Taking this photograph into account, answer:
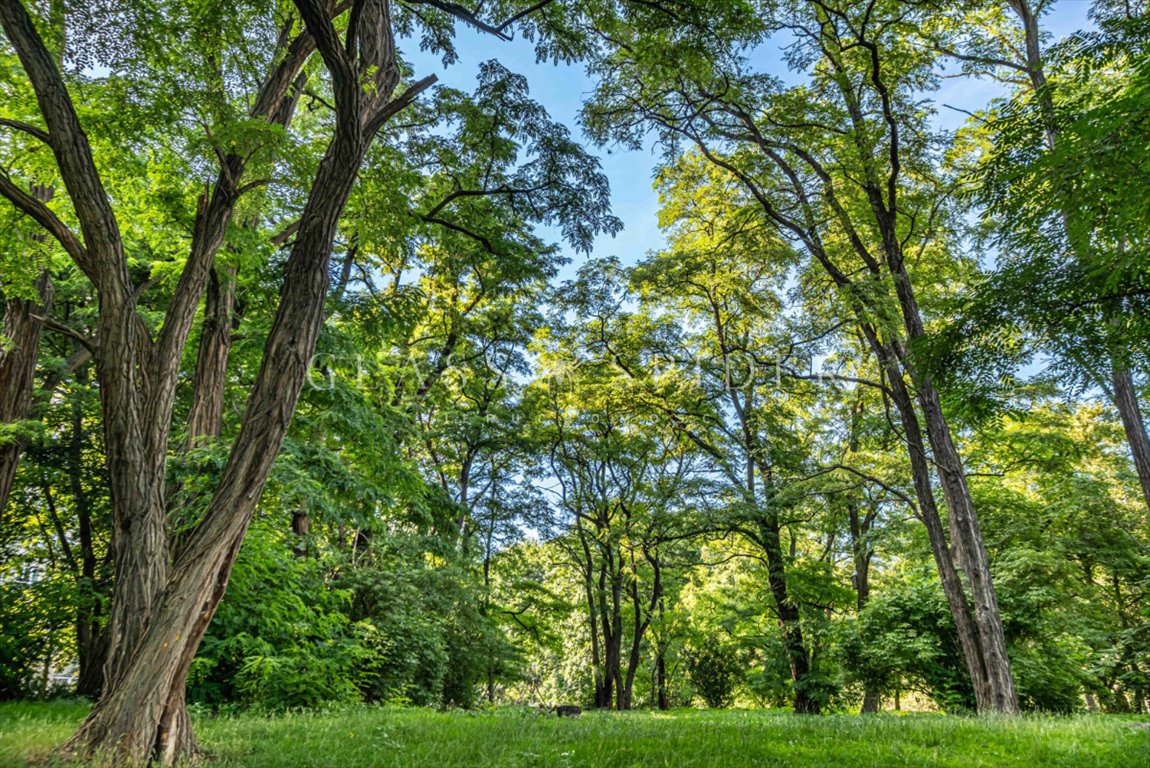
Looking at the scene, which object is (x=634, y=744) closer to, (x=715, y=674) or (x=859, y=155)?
(x=859, y=155)

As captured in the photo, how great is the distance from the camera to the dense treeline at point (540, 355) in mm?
4691

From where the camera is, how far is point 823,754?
4418 millimetres

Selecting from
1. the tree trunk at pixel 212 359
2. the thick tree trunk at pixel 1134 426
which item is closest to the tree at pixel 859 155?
the thick tree trunk at pixel 1134 426

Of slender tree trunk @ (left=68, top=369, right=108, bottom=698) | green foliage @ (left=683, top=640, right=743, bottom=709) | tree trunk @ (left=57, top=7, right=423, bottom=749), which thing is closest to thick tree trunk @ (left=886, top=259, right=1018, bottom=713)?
tree trunk @ (left=57, top=7, right=423, bottom=749)

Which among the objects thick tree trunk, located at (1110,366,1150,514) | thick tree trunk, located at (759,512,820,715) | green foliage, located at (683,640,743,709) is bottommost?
green foliage, located at (683,640,743,709)

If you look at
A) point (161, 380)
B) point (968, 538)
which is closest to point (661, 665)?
point (968, 538)

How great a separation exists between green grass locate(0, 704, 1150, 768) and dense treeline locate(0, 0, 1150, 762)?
973mm

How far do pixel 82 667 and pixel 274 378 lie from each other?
358 inches

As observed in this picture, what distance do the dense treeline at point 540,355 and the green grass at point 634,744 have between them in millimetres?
973

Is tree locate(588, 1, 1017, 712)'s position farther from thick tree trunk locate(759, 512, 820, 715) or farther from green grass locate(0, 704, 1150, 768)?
thick tree trunk locate(759, 512, 820, 715)

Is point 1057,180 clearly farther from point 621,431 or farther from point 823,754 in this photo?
point 621,431

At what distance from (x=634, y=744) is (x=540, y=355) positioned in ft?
48.6

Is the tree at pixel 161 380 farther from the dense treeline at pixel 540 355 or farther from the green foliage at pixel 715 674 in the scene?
the green foliage at pixel 715 674

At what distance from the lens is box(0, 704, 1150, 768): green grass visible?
4.08 meters
